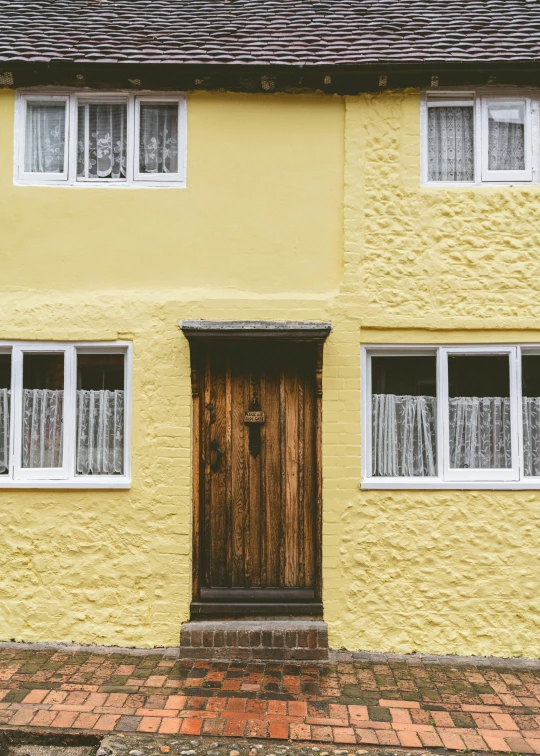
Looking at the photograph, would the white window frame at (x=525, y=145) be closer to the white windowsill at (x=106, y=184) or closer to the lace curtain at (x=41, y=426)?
the white windowsill at (x=106, y=184)

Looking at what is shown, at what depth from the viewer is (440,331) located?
6.02 m

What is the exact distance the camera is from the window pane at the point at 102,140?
20.6ft

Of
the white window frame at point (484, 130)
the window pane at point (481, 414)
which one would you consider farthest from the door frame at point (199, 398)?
the white window frame at point (484, 130)

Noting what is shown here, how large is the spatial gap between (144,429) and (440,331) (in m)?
2.99

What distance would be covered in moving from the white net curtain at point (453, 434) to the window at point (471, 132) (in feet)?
7.28

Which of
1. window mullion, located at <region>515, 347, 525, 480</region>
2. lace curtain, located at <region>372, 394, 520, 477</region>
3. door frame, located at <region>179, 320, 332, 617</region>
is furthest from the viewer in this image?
lace curtain, located at <region>372, 394, 520, 477</region>

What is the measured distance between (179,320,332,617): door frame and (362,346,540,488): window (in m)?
0.50

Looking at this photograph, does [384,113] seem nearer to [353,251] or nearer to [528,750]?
[353,251]

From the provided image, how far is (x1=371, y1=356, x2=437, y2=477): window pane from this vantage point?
6.13 metres

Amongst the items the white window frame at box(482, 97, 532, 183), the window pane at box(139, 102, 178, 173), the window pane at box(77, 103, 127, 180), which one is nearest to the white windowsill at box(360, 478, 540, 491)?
the white window frame at box(482, 97, 532, 183)

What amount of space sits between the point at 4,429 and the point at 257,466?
2.50 metres

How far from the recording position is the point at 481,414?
6121 mm

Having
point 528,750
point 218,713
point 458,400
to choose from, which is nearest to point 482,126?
point 458,400

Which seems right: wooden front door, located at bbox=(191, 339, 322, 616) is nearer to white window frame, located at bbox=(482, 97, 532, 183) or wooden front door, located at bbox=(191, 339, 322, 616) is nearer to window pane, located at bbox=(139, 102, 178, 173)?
window pane, located at bbox=(139, 102, 178, 173)
